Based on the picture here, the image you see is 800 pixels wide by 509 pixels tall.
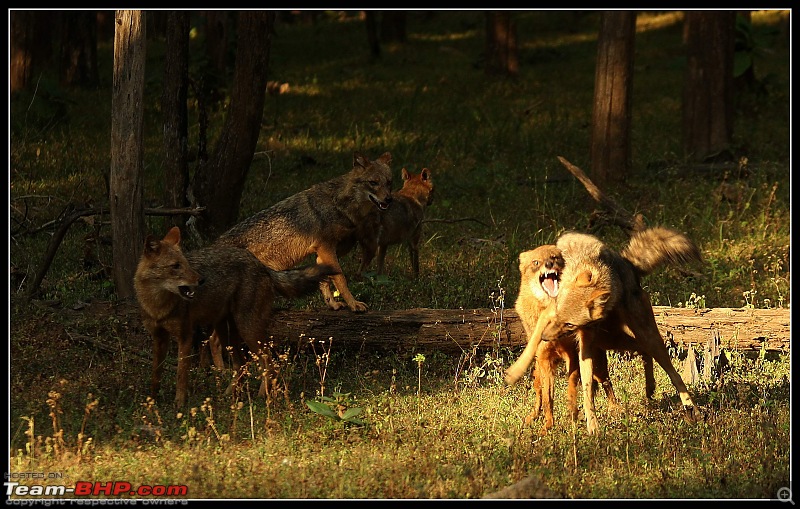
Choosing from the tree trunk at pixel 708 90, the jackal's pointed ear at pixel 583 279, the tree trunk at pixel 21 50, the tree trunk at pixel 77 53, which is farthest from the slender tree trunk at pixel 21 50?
the jackal's pointed ear at pixel 583 279

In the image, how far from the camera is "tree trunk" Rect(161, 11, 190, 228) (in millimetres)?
11523

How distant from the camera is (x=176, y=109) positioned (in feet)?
37.9

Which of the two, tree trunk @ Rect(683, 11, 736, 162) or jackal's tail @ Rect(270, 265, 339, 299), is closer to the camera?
jackal's tail @ Rect(270, 265, 339, 299)

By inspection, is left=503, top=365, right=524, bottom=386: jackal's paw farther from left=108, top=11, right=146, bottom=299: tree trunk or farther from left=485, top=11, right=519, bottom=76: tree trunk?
left=485, top=11, right=519, bottom=76: tree trunk

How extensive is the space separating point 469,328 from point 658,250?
1.95 m

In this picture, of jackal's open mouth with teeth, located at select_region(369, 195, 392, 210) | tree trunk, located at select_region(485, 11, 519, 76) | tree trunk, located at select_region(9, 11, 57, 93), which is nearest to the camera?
jackal's open mouth with teeth, located at select_region(369, 195, 392, 210)

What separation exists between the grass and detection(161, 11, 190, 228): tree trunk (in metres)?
0.74

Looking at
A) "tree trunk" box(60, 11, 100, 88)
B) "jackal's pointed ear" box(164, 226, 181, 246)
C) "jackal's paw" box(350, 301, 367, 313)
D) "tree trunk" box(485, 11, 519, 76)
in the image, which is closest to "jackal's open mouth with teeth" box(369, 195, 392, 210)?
"jackal's paw" box(350, 301, 367, 313)

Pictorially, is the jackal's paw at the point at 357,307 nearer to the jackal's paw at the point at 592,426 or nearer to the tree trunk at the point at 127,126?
the tree trunk at the point at 127,126

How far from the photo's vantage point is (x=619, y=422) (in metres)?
7.62

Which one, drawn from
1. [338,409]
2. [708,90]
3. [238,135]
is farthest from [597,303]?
[708,90]

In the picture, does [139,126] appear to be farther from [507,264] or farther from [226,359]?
[507,264]

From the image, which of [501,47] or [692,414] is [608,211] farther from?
[501,47]

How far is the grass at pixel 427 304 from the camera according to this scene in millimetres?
6617
